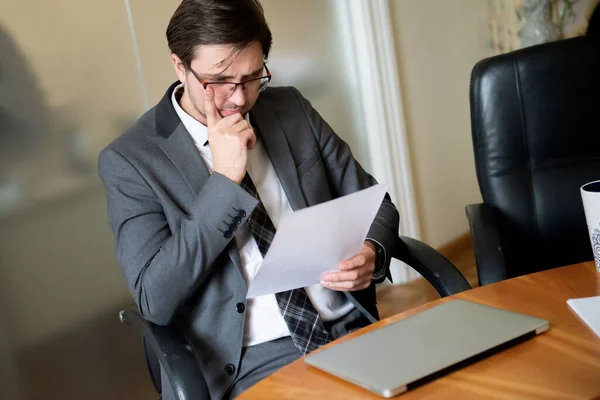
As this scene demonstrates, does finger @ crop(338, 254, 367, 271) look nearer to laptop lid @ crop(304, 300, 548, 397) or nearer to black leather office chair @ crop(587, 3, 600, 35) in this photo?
laptop lid @ crop(304, 300, 548, 397)

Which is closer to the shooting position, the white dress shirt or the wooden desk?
the wooden desk

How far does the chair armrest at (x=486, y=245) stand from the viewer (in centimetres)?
154

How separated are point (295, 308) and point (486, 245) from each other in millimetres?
423

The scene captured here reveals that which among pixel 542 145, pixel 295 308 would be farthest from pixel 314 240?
pixel 542 145

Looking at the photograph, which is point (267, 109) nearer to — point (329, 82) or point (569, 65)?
point (569, 65)

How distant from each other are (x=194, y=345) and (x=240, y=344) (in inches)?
3.4

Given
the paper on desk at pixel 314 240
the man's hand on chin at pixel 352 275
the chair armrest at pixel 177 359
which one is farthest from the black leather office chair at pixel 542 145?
the chair armrest at pixel 177 359

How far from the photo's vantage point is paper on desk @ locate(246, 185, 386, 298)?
122 centimetres

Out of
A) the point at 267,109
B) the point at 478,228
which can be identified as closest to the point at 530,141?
the point at 478,228

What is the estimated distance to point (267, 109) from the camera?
1.70 meters

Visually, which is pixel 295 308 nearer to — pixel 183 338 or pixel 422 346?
pixel 183 338

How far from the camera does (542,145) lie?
1.85 m

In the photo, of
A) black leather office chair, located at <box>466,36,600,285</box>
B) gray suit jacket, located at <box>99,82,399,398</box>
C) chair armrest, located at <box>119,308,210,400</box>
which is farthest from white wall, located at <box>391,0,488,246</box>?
chair armrest, located at <box>119,308,210,400</box>

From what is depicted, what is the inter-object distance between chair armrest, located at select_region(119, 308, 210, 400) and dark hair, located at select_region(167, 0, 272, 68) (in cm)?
51
